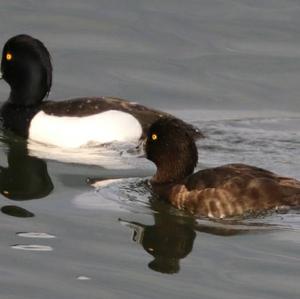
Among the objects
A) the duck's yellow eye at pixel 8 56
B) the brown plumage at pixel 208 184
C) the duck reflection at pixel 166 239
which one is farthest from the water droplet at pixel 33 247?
the duck's yellow eye at pixel 8 56

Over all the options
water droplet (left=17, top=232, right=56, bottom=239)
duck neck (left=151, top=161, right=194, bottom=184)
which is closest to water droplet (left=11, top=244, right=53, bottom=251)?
water droplet (left=17, top=232, right=56, bottom=239)

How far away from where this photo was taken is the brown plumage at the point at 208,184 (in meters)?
10.4

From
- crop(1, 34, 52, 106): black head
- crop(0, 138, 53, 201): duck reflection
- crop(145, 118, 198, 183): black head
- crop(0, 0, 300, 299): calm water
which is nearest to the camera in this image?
crop(0, 0, 300, 299): calm water

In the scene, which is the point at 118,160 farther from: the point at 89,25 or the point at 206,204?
the point at 89,25

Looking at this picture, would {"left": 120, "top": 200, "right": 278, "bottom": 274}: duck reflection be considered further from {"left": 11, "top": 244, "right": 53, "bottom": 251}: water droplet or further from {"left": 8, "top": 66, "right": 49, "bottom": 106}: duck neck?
{"left": 8, "top": 66, "right": 49, "bottom": 106}: duck neck

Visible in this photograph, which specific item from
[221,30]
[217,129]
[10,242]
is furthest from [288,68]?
[10,242]

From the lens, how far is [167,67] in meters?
15.8

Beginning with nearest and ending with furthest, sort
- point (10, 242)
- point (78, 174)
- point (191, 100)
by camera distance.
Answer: point (10, 242), point (78, 174), point (191, 100)

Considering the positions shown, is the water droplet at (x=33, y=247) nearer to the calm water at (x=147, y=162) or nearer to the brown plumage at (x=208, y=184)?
the calm water at (x=147, y=162)

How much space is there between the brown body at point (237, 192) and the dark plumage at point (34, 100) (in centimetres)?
252

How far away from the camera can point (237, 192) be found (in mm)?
10500

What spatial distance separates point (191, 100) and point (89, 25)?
101 inches

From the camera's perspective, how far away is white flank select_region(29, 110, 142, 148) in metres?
13.3

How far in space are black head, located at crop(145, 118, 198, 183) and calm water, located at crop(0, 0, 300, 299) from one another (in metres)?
0.28
